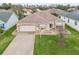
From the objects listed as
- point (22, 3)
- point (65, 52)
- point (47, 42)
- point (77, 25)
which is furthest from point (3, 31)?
point (77, 25)

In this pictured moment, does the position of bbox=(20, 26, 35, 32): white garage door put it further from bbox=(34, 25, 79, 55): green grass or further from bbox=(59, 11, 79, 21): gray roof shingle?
bbox=(59, 11, 79, 21): gray roof shingle

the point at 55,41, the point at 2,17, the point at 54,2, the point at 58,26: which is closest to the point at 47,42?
the point at 55,41

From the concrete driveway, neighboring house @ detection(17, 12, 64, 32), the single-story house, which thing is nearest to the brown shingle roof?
neighboring house @ detection(17, 12, 64, 32)

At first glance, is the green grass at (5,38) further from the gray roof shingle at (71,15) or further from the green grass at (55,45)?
the gray roof shingle at (71,15)

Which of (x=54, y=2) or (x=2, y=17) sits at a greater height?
(x=54, y=2)

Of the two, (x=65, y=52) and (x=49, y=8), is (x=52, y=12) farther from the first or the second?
(x=65, y=52)

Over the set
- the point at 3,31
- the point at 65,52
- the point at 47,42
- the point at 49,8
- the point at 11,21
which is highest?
the point at 49,8
